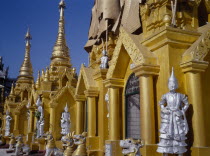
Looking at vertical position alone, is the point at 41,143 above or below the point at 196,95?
below

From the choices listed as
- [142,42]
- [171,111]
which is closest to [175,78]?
[171,111]

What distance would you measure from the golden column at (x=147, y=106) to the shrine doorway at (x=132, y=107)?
1445mm

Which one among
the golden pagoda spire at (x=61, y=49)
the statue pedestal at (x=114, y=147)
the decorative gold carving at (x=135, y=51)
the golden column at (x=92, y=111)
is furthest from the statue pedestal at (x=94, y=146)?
the golden pagoda spire at (x=61, y=49)

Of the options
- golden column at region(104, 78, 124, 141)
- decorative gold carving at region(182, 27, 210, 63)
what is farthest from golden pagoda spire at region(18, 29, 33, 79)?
decorative gold carving at region(182, 27, 210, 63)

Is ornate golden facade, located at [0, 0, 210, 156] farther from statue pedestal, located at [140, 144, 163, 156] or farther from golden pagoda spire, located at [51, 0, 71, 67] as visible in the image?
golden pagoda spire, located at [51, 0, 71, 67]

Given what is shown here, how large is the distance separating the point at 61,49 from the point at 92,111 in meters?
13.5

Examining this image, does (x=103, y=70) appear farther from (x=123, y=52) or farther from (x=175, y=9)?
(x=175, y=9)

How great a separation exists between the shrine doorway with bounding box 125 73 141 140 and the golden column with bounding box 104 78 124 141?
0.28m

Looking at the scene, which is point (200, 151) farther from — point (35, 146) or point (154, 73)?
point (35, 146)

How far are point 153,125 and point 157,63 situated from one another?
1.67 meters

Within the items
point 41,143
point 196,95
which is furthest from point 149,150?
point 41,143

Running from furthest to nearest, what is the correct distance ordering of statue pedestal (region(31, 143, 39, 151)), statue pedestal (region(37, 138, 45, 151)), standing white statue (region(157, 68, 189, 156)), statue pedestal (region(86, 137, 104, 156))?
statue pedestal (region(31, 143, 39, 151)) < statue pedestal (region(37, 138, 45, 151)) < statue pedestal (region(86, 137, 104, 156)) < standing white statue (region(157, 68, 189, 156))

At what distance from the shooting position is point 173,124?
5984 mm

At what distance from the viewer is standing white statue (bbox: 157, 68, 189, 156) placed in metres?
5.89
